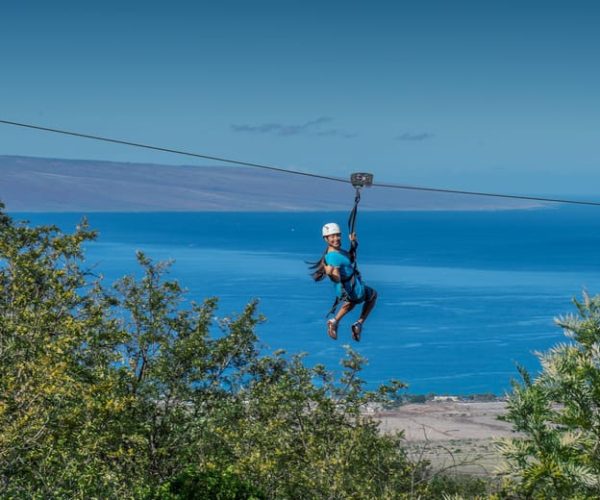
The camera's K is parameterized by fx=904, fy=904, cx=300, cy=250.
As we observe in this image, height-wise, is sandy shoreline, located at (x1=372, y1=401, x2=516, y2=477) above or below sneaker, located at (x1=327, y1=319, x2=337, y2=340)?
below

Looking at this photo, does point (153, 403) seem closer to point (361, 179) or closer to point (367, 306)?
point (367, 306)

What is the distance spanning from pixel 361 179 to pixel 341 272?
140cm

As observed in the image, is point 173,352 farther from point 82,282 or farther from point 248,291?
point 248,291

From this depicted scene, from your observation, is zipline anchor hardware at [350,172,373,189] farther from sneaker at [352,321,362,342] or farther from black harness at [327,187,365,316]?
sneaker at [352,321,362,342]

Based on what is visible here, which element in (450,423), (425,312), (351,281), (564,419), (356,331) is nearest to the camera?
(564,419)

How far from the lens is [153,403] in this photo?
69.4 ft

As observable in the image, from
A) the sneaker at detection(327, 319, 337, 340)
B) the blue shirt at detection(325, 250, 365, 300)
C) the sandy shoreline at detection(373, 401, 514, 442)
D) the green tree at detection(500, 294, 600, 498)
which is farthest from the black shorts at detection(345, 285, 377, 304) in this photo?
the sandy shoreline at detection(373, 401, 514, 442)

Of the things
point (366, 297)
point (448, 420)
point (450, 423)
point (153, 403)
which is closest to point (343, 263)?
point (366, 297)

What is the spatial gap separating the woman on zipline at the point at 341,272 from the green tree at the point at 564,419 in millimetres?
3256

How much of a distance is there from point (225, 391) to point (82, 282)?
15.7 feet

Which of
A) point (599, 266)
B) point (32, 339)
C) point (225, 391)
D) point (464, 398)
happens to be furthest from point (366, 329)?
point (32, 339)

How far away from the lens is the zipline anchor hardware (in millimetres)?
12734

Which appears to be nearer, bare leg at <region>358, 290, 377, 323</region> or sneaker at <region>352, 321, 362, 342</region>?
sneaker at <region>352, 321, 362, 342</region>

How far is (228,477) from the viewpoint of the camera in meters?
16.7
